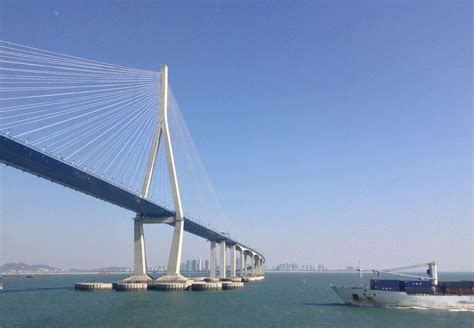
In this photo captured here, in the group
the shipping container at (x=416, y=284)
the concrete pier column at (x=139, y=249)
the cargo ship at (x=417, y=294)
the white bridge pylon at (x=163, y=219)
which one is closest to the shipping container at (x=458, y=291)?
the cargo ship at (x=417, y=294)

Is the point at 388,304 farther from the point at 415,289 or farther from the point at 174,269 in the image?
the point at 174,269

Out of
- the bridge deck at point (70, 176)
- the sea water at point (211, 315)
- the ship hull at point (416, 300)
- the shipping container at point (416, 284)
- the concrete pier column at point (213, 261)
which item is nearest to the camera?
the sea water at point (211, 315)

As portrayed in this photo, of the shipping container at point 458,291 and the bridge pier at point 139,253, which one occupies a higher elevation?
the bridge pier at point 139,253

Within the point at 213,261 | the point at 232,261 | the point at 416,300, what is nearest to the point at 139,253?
the point at 416,300

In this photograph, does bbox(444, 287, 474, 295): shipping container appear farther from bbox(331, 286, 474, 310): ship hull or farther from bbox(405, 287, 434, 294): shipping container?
bbox(405, 287, 434, 294): shipping container

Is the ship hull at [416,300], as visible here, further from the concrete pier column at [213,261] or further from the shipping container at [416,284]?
the concrete pier column at [213,261]

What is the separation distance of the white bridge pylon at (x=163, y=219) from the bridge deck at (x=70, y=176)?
2115mm

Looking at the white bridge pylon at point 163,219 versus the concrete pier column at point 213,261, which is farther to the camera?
the concrete pier column at point 213,261

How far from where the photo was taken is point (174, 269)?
6044 centimetres

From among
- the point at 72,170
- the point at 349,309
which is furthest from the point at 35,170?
the point at 349,309

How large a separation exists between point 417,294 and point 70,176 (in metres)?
34.6

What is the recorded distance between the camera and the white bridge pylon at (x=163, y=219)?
2110 inches

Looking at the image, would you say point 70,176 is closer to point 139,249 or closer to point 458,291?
point 139,249

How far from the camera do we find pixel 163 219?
6153 cm
